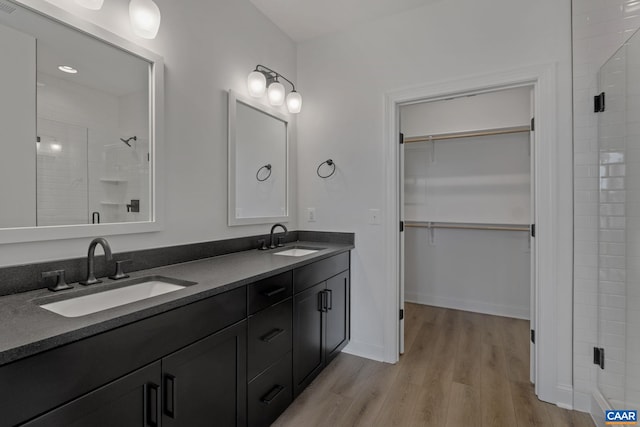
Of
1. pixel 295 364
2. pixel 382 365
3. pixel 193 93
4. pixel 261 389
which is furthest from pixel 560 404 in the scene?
pixel 193 93

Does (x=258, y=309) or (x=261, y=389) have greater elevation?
(x=258, y=309)

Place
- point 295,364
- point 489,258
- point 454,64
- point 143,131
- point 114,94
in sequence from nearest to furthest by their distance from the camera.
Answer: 1. point 114,94
2. point 143,131
3. point 295,364
4. point 454,64
5. point 489,258

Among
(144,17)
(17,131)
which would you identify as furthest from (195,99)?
(17,131)

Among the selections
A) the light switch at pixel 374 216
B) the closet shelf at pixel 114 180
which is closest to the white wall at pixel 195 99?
→ the closet shelf at pixel 114 180

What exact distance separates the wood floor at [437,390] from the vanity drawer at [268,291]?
0.72 meters

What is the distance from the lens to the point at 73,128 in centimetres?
138

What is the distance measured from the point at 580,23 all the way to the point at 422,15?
994 millimetres

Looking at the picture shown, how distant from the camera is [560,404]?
196 cm

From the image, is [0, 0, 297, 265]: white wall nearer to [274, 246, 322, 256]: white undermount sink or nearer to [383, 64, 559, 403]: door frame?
[274, 246, 322, 256]: white undermount sink

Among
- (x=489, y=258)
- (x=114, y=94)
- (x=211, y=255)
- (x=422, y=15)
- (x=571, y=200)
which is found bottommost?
(x=489, y=258)

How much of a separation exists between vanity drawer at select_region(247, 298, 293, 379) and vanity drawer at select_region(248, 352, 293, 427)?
0.05 m

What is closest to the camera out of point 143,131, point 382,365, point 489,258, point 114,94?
point 114,94

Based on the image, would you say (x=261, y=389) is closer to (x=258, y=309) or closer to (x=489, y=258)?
(x=258, y=309)

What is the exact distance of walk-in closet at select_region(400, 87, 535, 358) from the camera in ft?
10.9
